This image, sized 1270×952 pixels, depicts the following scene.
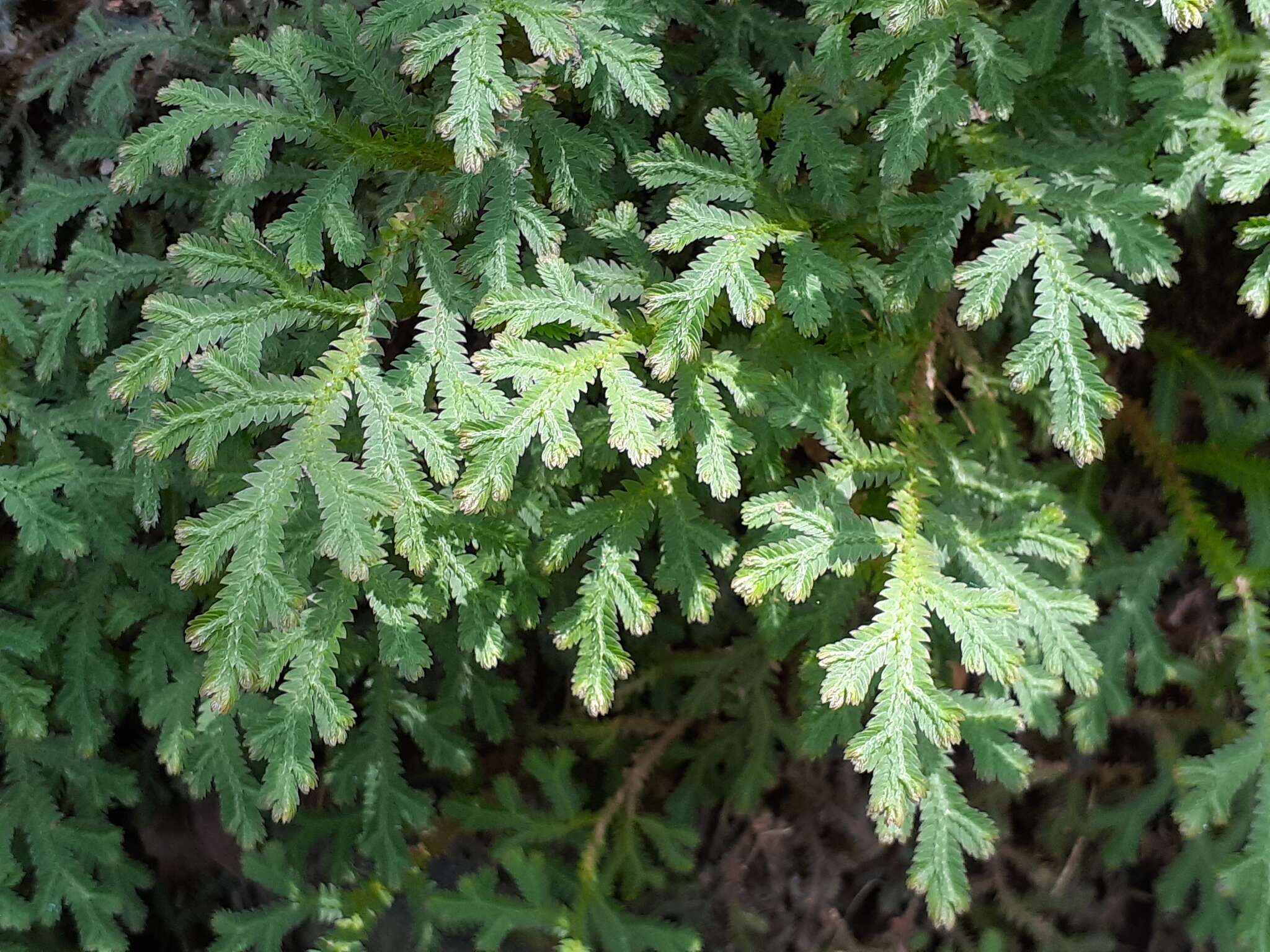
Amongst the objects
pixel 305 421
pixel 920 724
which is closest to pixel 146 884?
pixel 305 421

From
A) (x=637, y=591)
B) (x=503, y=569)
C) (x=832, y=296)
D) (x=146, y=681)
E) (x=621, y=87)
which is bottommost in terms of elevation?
(x=146, y=681)

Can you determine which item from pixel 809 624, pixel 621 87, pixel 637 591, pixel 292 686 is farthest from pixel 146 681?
pixel 621 87

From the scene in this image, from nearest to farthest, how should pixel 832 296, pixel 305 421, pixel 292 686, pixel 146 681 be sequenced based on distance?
pixel 305 421
pixel 292 686
pixel 832 296
pixel 146 681

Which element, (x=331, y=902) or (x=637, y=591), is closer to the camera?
(x=637, y=591)

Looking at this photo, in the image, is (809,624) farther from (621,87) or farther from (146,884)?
(146,884)

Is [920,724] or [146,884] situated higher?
[920,724]

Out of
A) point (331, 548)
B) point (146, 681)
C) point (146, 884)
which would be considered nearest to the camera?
point (331, 548)
